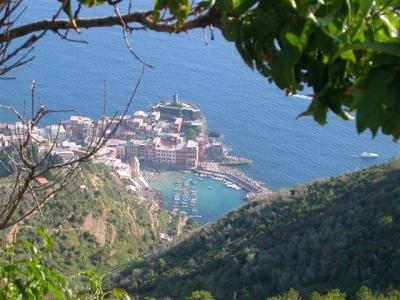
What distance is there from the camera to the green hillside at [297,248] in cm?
812

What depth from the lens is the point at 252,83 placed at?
3016 centimetres

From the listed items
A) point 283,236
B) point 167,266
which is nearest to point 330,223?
point 283,236

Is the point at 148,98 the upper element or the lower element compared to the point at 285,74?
lower

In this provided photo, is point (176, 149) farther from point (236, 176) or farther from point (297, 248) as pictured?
point (297, 248)

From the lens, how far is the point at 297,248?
372 inches

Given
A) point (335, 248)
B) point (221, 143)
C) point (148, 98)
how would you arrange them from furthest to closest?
point (148, 98)
point (221, 143)
point (335, 248)

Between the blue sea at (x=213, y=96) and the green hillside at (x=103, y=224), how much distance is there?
18.7 feet

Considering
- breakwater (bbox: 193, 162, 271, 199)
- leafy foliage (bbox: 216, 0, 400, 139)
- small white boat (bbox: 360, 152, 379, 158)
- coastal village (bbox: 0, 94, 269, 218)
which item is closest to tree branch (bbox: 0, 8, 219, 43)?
leafy foliage (bbox: 216, 0, 400, 139)

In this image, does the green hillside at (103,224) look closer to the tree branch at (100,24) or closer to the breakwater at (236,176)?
the breakwater at (236,176)

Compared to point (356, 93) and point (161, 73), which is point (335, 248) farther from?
point (161, 73)

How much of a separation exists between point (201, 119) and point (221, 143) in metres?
1.39

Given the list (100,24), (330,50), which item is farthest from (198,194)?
(330,50)

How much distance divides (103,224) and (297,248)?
7070mm

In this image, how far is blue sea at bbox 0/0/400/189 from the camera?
77.3 feet
